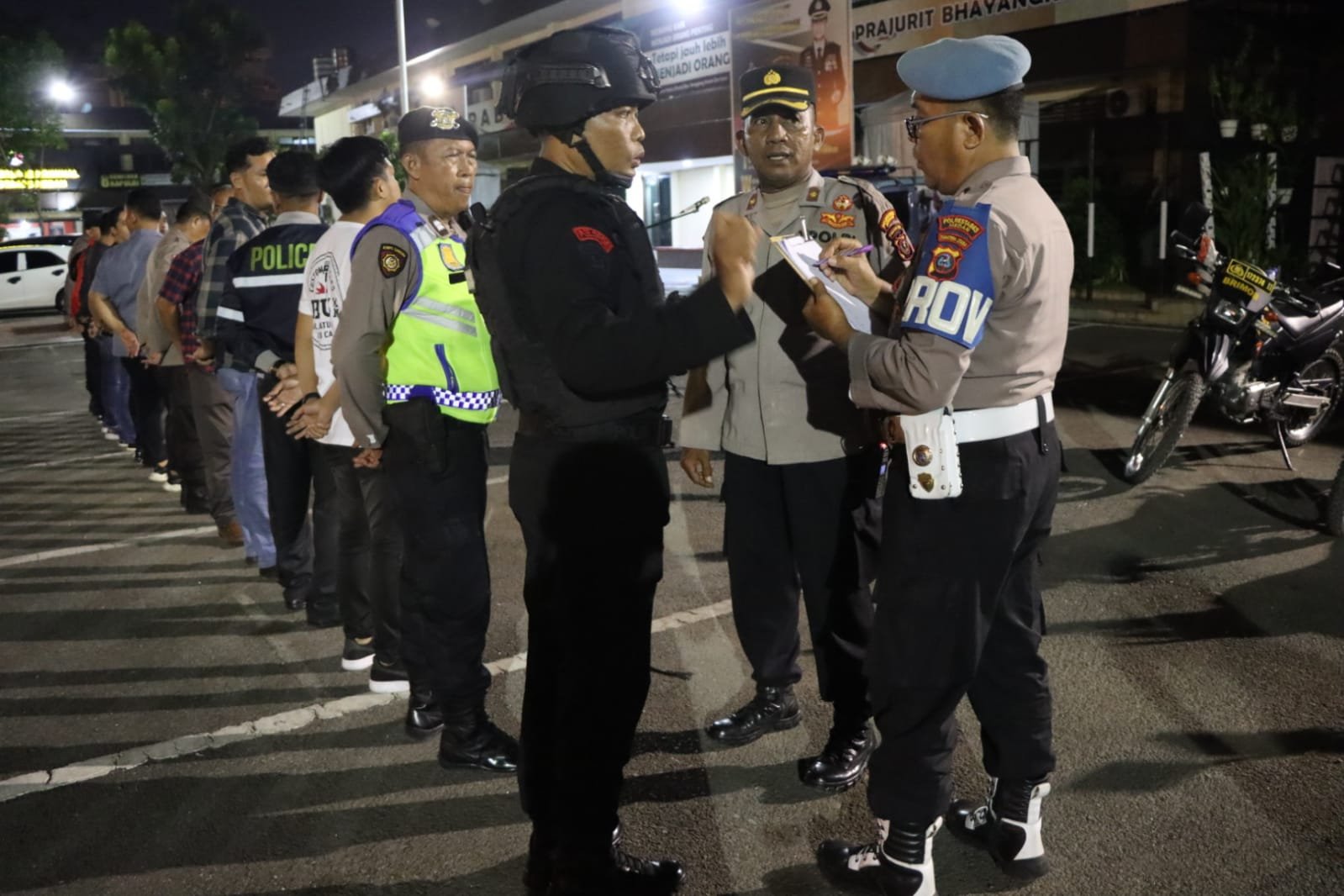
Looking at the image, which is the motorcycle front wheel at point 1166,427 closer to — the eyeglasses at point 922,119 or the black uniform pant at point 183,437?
the eyeglasses at point 922,119

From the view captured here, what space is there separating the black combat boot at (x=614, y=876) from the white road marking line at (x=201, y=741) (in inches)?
41.5

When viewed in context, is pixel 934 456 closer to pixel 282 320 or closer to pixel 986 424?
pixel 986 424

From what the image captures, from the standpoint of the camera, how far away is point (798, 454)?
135 inches

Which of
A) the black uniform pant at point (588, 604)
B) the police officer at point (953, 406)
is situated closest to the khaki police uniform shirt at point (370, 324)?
the black uniform pant at point (588, 604)

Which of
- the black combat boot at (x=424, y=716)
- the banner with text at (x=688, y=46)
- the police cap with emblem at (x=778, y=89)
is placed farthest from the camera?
the banner with text at (x=688, y=46)

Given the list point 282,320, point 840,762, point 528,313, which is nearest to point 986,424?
Answer: point 528,313

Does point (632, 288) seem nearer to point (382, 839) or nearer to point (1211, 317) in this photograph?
point (382, 839)

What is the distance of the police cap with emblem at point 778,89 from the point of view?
3490 millimetres

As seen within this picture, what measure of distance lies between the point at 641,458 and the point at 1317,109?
709 inches

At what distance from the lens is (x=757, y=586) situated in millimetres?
3629

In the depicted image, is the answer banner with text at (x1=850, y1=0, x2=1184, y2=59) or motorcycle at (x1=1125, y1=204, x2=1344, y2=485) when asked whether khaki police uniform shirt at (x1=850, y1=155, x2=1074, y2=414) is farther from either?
banner with text at (x1=850, y1=0, x2=1184, y2=59)

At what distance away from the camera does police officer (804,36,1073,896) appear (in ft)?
7.95

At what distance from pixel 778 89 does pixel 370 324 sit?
149 cm

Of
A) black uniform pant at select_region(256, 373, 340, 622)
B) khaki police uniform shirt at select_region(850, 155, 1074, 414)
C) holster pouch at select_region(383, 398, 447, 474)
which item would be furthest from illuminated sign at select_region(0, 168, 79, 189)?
khaki police uniform shirt at select_region(850, 155, 1074, 414)
